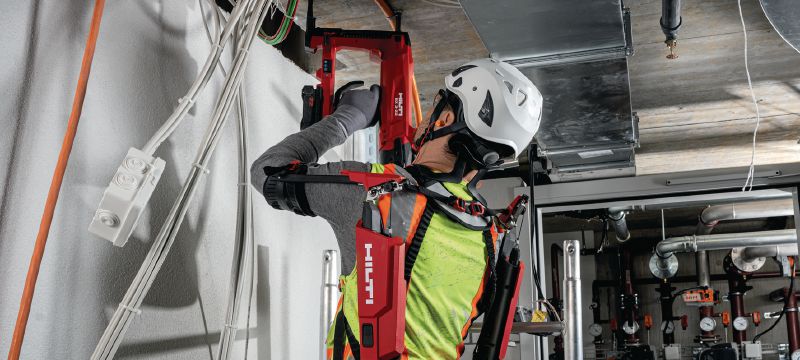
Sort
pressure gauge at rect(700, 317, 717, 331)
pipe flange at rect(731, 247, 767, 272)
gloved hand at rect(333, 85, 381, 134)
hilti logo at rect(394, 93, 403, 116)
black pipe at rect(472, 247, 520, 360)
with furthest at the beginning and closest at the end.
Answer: pressure gauge at rect(700, 317, 717, 331), pipe flange at rect(731, 247, 767, 272), hilti logo at rect(394, 93, 403, 116), gloved hand at rect(333, 85, 381, 134), black pipe at rect(472, 247, 520, 360)

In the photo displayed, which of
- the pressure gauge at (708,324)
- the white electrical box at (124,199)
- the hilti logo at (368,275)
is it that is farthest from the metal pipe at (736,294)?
the white electrical box at (124,199)

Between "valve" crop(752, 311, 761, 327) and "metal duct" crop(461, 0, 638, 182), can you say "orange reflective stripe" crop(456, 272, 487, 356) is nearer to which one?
"metal duct" crop(461, 0, 638, 182)

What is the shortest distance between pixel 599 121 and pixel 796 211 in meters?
1.20

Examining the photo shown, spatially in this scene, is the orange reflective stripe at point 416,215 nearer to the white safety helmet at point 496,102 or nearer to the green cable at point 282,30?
the white safety helmet at point 496,102

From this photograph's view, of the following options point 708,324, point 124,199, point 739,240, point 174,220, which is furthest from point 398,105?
point 708,324

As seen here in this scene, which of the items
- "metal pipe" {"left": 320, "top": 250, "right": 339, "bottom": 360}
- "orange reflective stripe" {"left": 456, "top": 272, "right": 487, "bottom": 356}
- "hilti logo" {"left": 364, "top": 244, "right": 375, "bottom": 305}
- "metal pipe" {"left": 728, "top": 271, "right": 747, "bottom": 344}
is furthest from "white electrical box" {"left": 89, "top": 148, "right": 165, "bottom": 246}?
"metal pipe" {"left": 728, "top": 271, "right": 747, "bottom": 344}

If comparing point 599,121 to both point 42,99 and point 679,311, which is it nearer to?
point 42,99

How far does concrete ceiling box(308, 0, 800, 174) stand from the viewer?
10.5ft

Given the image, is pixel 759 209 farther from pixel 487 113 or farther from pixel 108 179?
pixel 108 179

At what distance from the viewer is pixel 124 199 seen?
1.32 m

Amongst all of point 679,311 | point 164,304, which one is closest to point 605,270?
point 679,311

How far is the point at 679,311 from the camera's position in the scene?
1023 centimetres

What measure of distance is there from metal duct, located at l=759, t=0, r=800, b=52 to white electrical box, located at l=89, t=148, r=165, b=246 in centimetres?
183

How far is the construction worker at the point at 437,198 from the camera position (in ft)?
5.01
